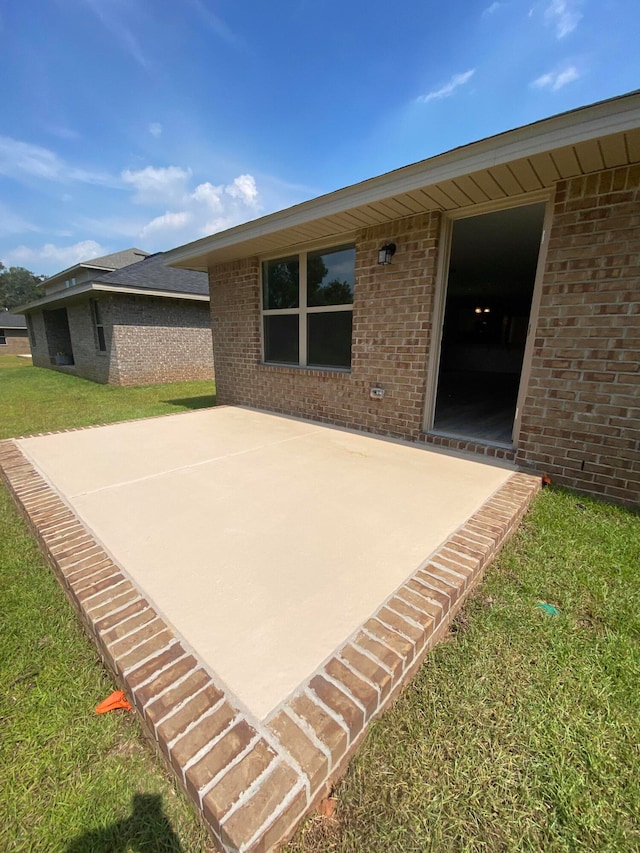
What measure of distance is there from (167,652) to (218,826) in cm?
63

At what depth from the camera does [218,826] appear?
928 millimetres

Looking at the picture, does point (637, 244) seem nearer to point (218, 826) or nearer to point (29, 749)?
point (218, 826)

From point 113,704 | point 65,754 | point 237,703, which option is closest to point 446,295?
point 237,703

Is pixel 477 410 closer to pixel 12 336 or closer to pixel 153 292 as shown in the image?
pixel 153 292

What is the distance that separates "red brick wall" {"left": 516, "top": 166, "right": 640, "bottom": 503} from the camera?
280cm

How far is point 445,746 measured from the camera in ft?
4.08

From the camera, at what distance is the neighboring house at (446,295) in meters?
2.80

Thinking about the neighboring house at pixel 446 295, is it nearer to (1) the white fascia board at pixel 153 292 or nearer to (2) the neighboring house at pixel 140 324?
(1) the white fascia board at pixel 153 292

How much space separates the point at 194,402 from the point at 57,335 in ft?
39.1

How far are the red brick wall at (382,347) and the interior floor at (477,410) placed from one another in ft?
2.44

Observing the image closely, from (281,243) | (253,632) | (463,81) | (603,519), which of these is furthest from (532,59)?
(253,632)

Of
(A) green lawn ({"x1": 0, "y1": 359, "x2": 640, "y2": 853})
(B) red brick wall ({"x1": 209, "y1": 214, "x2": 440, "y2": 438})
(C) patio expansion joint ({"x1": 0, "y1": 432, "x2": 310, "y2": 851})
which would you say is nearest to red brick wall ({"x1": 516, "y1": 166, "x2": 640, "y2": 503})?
(B) red brick wall ({"x1": 209, "y1": 214, "x2": 440, "y2": 438})

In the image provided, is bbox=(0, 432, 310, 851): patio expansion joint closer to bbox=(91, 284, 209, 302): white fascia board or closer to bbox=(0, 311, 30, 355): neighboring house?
bbox=(91, 284, 209, 302): white fascia board

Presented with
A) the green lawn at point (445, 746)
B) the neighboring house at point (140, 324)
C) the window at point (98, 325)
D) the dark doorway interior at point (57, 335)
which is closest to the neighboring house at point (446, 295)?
the green lawn at point (445, 746)
